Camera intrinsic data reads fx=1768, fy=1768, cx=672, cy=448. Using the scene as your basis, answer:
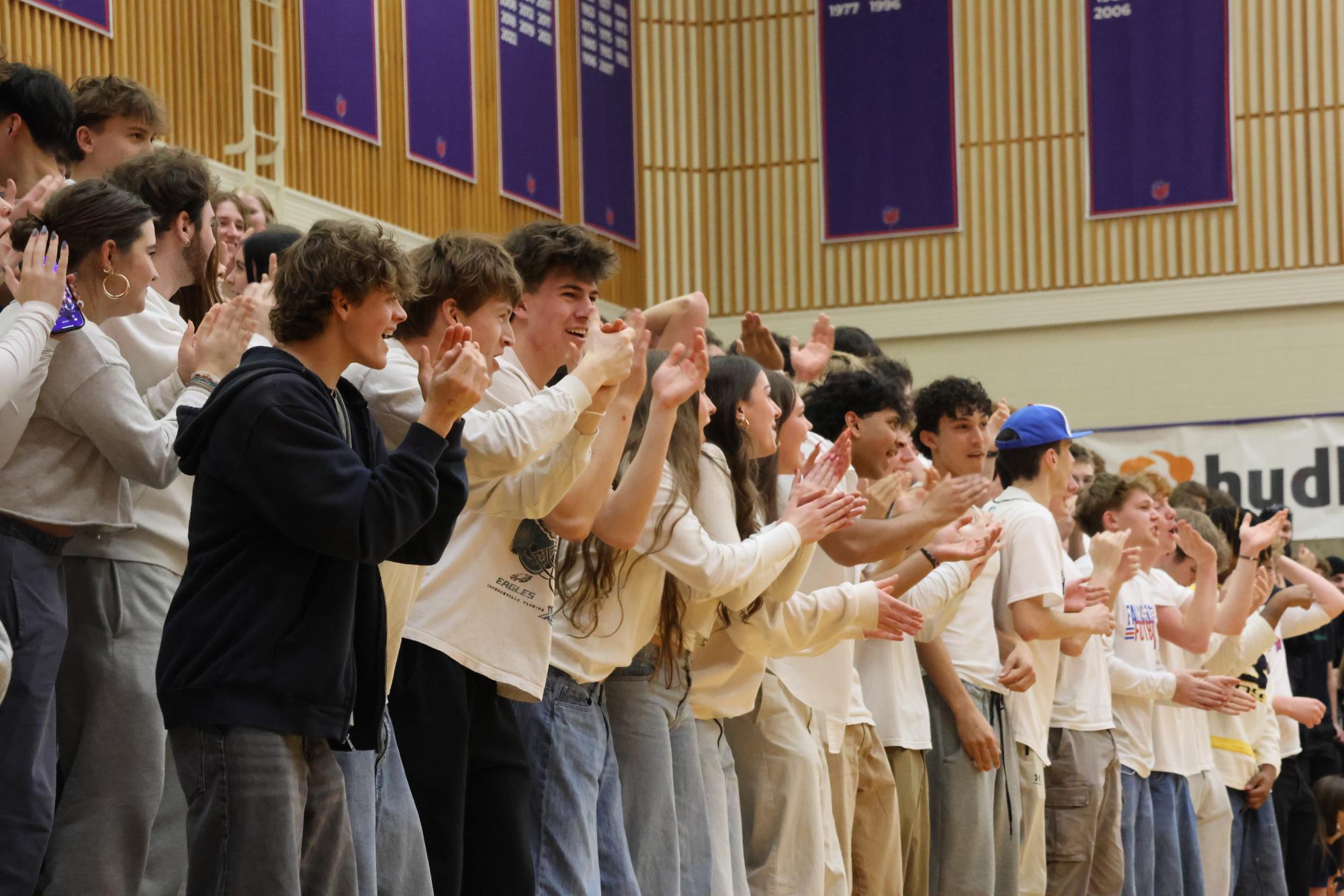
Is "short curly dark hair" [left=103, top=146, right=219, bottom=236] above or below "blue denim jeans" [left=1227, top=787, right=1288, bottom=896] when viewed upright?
above

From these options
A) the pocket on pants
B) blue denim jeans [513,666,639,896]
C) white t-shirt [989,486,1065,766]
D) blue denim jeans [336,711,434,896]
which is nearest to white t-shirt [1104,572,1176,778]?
the pocket on pants

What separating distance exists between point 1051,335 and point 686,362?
832 centimetres

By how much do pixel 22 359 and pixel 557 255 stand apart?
3.69 feet

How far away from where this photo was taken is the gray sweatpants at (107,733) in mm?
2957

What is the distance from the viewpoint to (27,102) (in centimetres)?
412

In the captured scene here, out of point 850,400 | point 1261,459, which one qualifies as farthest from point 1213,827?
point 1261,459

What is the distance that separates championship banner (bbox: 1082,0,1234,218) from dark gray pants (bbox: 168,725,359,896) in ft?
31.8

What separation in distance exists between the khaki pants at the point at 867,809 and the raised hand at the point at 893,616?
528mm

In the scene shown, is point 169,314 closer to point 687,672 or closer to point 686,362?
point 686,362

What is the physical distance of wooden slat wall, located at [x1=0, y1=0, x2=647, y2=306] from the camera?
25.9 ft

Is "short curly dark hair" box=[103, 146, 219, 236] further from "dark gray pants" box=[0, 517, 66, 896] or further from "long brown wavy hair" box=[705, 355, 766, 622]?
"long brown wavy hair" box=[705, 355, 766, 622]

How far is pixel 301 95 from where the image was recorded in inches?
361

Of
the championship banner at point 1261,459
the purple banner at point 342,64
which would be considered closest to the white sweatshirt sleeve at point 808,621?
the purple banner at point 342,64

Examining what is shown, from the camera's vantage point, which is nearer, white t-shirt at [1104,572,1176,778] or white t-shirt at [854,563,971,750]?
white t-shirt at [854,563,971,750]
